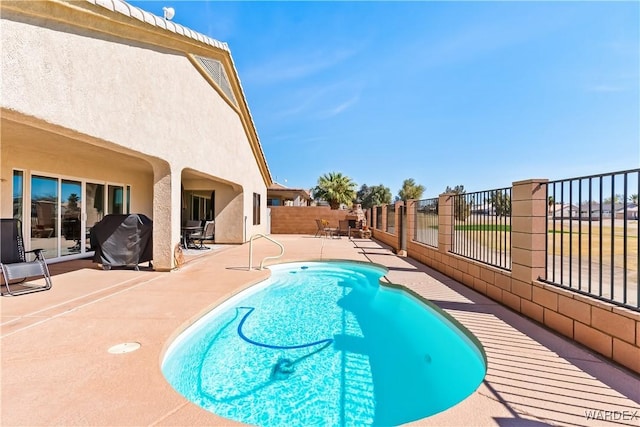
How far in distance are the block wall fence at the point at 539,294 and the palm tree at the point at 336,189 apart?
22.7m

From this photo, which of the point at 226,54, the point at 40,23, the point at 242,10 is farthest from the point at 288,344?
the point at 242,10

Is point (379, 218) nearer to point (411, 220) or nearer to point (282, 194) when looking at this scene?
point (411, 220)

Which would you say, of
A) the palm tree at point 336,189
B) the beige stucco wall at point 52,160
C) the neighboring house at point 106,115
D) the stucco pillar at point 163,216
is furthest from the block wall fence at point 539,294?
the palm tree at point 336,189

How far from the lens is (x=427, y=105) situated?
17438mm

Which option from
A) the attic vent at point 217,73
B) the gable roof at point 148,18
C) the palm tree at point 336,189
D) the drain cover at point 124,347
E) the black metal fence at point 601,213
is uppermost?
the attic vent at point 217,73

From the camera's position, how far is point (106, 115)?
5.50 metres

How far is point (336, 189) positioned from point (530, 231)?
25.6m

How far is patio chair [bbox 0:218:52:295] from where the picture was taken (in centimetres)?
537

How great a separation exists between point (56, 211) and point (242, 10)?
29.0ft

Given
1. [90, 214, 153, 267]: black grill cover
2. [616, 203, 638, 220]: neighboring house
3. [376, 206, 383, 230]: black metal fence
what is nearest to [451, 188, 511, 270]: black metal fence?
[616, 203, 638, 220]: neighboring house

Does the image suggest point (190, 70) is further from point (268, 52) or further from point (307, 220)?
point (307, 220)

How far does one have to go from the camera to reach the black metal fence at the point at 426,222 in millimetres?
8930

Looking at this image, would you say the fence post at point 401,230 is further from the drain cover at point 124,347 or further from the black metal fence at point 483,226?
the drain cover at point 124,347

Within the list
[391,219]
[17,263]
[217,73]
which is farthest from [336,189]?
[17,263]
